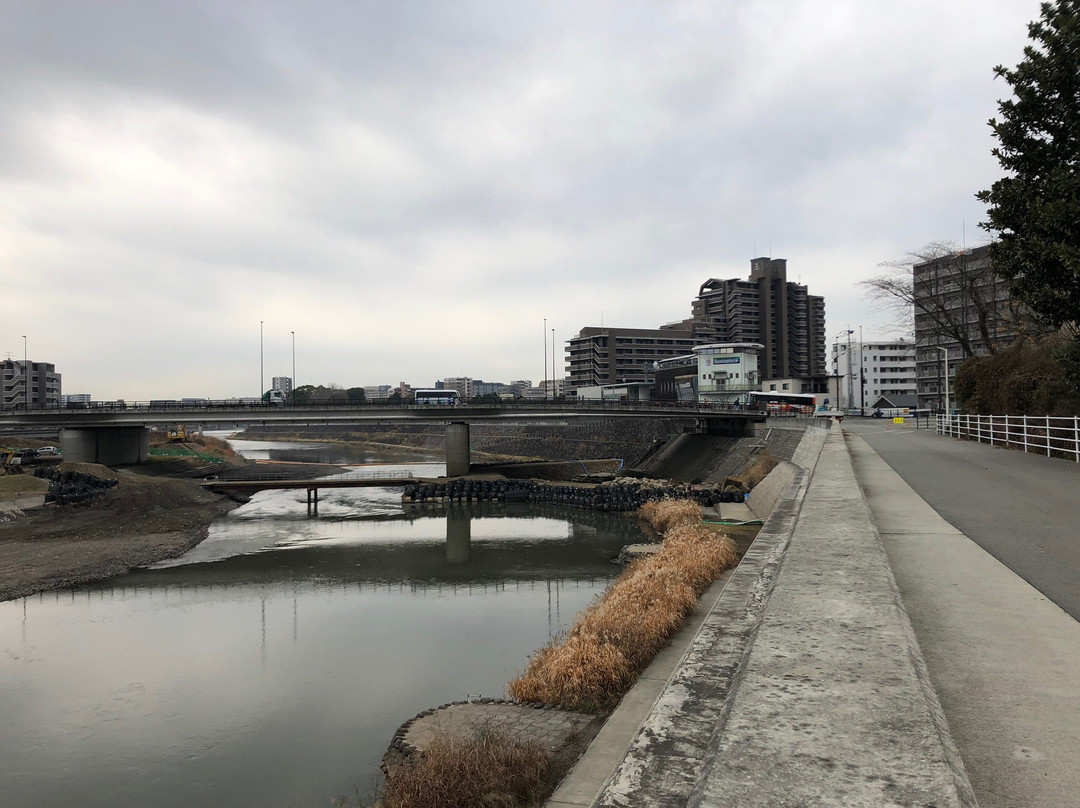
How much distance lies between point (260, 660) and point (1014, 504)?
1862cm

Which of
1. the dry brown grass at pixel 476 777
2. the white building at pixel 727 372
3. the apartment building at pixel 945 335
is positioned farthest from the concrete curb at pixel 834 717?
the white building at pixel 727 372

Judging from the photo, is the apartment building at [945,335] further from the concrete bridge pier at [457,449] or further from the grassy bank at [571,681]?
the grassy bank at [571,681]

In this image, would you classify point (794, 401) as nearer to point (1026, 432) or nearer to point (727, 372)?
point (727, 372)

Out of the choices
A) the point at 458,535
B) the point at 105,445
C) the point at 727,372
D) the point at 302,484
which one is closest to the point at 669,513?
the point at 458,535

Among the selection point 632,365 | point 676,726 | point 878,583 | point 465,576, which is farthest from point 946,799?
point 632,365

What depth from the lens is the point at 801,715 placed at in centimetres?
374

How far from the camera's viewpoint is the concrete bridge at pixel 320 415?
195ft

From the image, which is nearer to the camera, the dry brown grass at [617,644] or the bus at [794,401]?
the dry brown grass at [617,644]

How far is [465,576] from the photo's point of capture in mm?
26625

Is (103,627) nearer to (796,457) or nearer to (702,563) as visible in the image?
(702,563)

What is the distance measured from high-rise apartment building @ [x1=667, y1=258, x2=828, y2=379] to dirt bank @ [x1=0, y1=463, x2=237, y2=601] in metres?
141

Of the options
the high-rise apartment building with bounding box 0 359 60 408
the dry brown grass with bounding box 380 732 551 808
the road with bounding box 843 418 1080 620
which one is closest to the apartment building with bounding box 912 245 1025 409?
the road with bounding box 843 418 1080 620

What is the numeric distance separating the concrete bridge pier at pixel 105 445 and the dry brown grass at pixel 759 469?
201 ft

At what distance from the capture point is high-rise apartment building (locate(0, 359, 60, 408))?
150 meters
